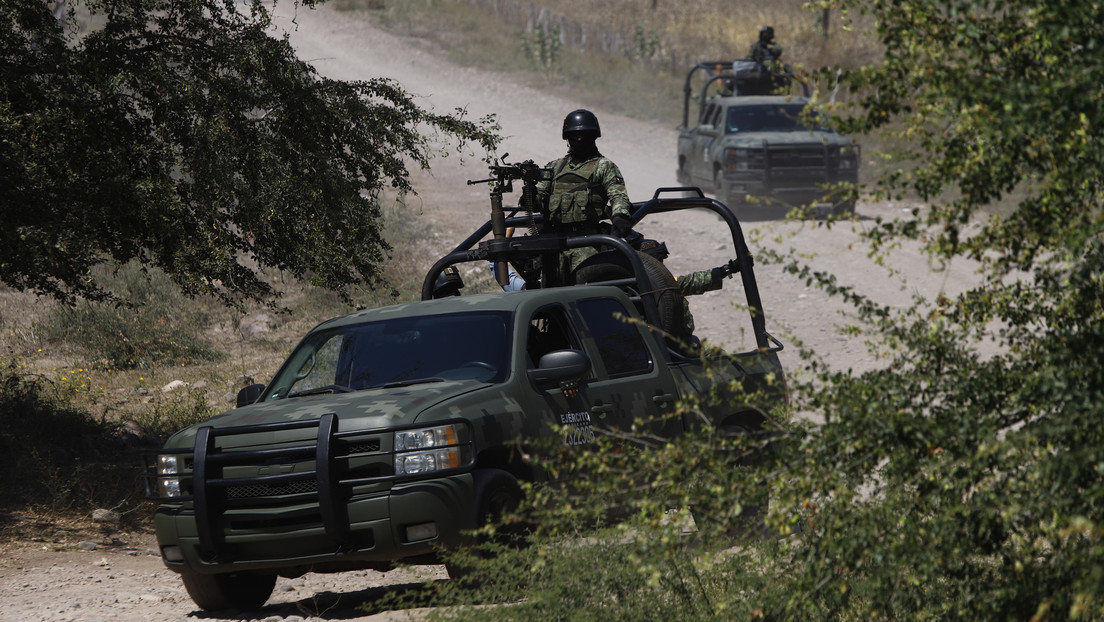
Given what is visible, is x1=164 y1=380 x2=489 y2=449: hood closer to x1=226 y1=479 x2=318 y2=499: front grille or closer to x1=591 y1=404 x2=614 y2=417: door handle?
x1=226 y1=479 x2=318 y2=499: front grille

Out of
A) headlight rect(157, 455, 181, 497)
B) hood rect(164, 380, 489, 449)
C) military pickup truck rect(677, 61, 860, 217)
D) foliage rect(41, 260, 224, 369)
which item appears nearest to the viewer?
hood rect(164, 380, 489, 449)

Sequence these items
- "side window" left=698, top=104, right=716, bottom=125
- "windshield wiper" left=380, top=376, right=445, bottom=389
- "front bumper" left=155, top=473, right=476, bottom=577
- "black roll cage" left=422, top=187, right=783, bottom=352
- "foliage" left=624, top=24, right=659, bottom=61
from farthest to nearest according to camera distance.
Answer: "foliage" left=624, top=24, right=659, bottom=61 → "side window" left=698, top=104, right=716, bottom=125 → "black roll cage" left=422, top=187, right=783, bottom=352 → "windshield wiper" left=380, top=376, right=445, bottom=389 → "front bumper" left=155, top=473, right=476, bottom=577

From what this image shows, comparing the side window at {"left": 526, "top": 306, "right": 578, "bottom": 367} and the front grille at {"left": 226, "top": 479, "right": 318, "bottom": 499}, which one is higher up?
the side window at {"left": 526, "top": 306, "right": 578, "bottom": 367}

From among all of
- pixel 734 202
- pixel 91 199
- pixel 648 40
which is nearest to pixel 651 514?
pixel 91 199

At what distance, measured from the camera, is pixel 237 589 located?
21.0ft

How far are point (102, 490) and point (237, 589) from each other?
3.60 metres

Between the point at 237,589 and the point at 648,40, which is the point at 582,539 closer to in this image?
the point at 237,589

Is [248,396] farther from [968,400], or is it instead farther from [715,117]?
[715,117]

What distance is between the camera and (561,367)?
6.15 metres

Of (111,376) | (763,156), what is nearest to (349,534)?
(111,376)

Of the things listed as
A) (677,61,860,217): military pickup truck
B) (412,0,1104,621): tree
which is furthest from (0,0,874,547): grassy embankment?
(412,0,1104,621): tree

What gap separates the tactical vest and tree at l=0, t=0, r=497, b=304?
1.91m

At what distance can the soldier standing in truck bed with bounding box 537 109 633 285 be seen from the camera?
8.66 m

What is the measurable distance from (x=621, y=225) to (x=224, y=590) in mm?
3498
